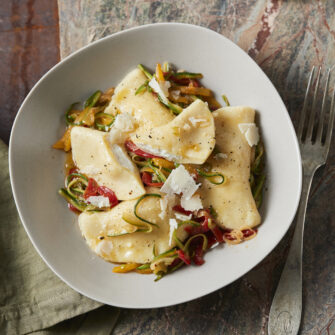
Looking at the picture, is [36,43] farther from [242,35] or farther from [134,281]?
[134,281]

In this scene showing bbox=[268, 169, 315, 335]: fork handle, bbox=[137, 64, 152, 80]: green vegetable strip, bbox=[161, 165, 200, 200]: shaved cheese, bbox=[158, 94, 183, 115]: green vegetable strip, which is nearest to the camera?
bbox=[161, 165, 200, 200]: shaved cheese

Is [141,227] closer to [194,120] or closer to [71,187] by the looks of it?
[71,187]

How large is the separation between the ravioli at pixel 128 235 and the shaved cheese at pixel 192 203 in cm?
18

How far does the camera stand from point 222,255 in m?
3.01

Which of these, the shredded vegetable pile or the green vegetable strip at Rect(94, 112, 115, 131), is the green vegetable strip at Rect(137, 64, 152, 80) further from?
the green vegetable strip at Rect(94, 112, 115, 131)

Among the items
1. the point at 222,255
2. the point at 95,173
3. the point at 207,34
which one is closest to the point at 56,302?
the point at 95,173

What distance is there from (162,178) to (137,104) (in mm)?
556

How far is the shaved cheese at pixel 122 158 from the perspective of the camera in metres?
2.92

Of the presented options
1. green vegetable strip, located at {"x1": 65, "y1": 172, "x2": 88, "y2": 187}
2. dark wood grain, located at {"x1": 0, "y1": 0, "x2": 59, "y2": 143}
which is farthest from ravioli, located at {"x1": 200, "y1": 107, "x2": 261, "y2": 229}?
dark wood grain, located at {"x1": 0, "y1": 0, "x2": 59, "y2": 143}

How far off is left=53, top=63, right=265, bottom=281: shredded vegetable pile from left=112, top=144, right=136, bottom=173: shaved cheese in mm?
71

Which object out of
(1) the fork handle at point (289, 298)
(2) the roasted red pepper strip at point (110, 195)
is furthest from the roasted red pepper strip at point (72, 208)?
(1) the fork handle at point (289, 298)

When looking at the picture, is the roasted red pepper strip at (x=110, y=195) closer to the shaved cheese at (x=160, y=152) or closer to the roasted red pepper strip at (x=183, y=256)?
the shaved cheese at (x=160, y=152)

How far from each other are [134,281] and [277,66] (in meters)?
1.97

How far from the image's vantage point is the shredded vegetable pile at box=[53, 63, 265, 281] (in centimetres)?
292
